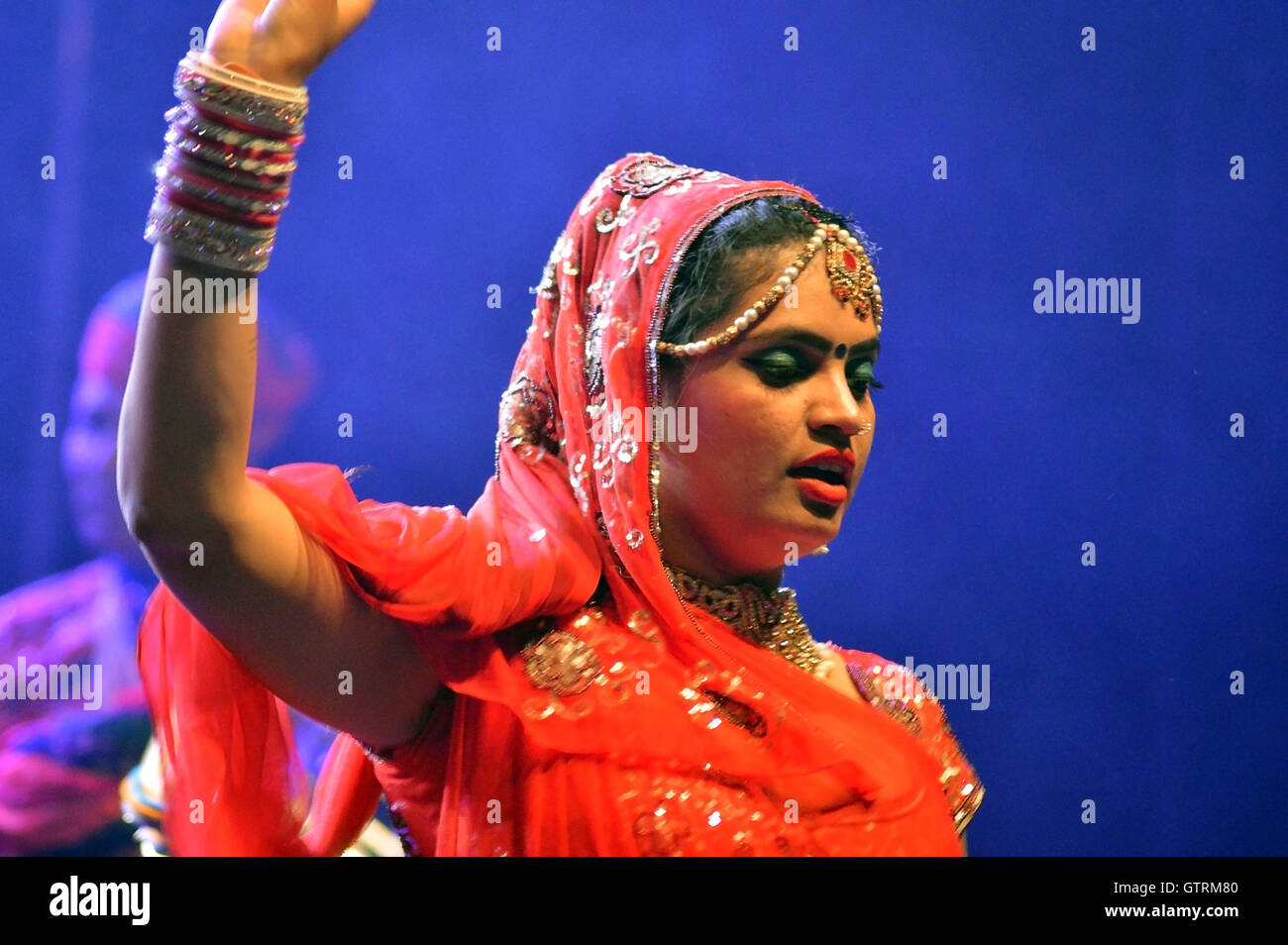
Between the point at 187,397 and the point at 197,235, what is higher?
the point at 197,235

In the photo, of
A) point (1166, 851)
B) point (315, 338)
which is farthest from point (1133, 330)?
point (315, 338)

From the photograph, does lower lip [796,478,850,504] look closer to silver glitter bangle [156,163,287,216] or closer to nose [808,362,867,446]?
nose [808,362,867,446]

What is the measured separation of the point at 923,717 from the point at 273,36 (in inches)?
43.4

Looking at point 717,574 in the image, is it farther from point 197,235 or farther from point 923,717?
point 197,235

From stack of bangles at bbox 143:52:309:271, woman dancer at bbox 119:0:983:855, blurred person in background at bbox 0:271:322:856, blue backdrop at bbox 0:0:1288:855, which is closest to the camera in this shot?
stack of bangles at bbox 143:52:309:271

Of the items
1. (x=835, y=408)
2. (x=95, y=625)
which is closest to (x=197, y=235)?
(x=835, y=408)

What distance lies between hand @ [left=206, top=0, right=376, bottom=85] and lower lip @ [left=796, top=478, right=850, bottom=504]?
0.63m

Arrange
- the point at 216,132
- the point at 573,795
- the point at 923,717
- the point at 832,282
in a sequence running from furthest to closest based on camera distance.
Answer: the point at 923,717 < the point at 832,282 < the point at 573,795 < the point at 216,132

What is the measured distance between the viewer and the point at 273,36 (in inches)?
37.7

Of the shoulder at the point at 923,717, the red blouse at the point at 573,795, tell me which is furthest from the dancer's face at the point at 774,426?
the shoulder at the point at 923,717

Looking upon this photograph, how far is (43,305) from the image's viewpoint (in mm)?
1659

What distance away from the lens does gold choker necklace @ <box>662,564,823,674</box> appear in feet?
4.60

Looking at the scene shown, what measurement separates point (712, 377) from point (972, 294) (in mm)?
796

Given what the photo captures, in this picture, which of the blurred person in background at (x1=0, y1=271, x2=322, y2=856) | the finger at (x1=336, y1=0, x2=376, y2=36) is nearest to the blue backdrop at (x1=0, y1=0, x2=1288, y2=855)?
the blurred person in background at (x1=0, y1=271, x2=322, y2=856)
